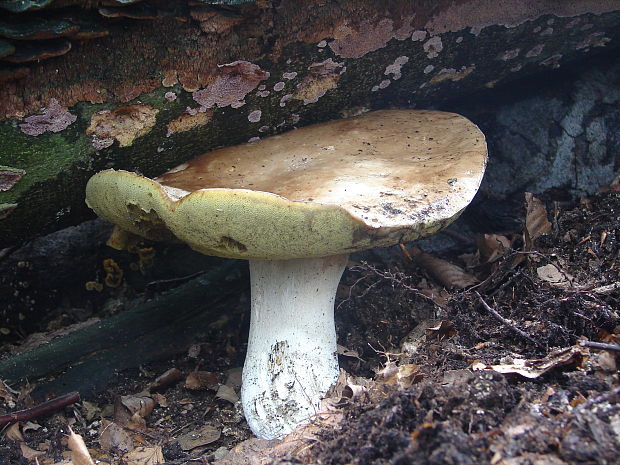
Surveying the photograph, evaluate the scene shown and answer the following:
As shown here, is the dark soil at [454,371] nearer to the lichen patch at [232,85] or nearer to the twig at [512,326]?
the twig at [512,326]

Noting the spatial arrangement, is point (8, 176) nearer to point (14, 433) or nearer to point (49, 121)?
point (49, 121)

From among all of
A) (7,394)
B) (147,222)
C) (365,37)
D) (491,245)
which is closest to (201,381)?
(7,394)

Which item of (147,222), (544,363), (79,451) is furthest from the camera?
(147,222)

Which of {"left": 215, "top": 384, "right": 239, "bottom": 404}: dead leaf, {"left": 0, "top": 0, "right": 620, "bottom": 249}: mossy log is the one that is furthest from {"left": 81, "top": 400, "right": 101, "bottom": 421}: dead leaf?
{"left": 0, "top": 0, "right": 620, "bottom": 249}: mossy log

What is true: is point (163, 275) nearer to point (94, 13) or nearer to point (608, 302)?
point (94, 13)

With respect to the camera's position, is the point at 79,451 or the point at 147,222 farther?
the point at 147,222

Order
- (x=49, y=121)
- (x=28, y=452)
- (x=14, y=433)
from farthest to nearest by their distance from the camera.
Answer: (x=14, y=433), (x=28, y=452), (x=49, y=121)

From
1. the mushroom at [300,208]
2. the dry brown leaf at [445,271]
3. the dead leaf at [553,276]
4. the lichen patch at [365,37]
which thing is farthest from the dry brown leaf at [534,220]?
the lichen patch at [365,37]

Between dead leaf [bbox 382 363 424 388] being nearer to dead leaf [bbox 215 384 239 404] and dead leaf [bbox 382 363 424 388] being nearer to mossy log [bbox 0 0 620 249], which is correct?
dead leaf [bbox 215 384 239 404]
